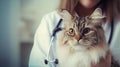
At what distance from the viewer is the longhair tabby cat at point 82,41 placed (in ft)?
4.33

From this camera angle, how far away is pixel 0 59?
1.51m

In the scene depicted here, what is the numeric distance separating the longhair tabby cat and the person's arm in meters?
0.07

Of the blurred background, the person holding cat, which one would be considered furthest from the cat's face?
the blurred background

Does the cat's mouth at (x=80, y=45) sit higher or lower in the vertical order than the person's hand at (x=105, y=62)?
higher

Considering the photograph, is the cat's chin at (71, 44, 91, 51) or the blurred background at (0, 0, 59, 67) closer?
the cat's chin at (71, 44, 91, 51)

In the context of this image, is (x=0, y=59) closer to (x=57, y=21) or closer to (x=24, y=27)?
(x=24, y=27)

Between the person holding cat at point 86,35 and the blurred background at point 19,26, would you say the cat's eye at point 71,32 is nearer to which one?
the person holding cat at point 86,35

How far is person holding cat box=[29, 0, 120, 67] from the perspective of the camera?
1.33m

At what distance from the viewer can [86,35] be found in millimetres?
1315

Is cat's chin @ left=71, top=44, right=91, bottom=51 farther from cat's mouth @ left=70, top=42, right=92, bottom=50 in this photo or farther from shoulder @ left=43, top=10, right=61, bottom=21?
shoulder @ left=43, top=10, right=61, bottom=21

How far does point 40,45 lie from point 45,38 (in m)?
0.04

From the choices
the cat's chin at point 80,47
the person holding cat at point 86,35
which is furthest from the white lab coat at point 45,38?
the cat's chin at point 80,47

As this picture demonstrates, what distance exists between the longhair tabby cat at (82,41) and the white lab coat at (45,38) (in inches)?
1.7

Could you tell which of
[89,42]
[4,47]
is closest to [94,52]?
[89,42]
